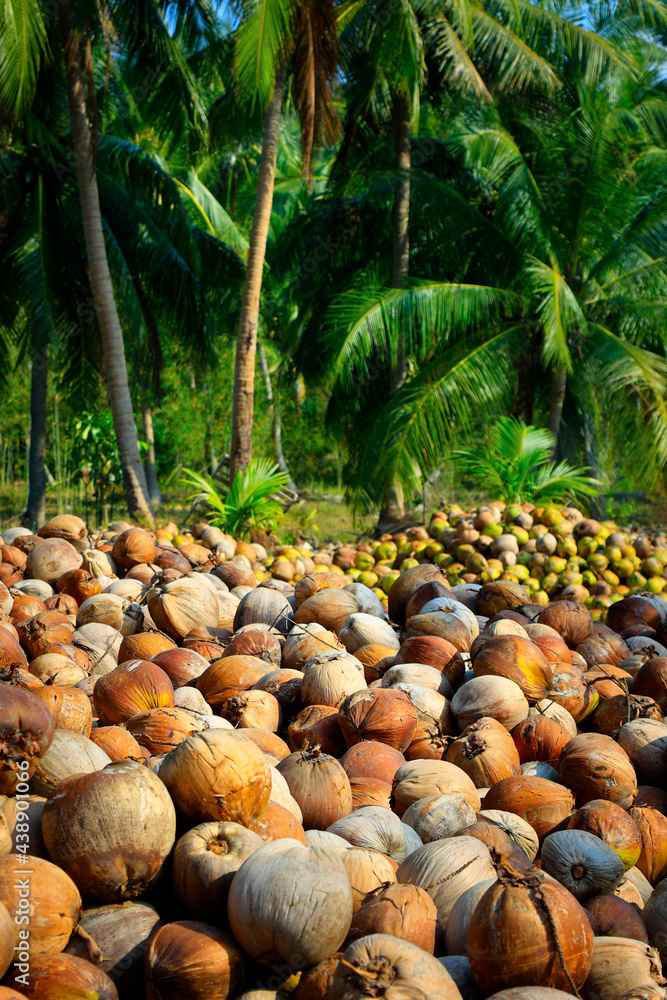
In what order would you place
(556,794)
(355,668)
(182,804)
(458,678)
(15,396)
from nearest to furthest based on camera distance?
(182,804) < (556,794) < (355,668) < (458,678) < (15,396)

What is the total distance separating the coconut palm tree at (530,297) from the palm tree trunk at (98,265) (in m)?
2.80

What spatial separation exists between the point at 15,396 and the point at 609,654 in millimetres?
19297

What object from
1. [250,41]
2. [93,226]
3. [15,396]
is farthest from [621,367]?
[15,396]

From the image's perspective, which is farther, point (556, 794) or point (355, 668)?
point (355, 668)

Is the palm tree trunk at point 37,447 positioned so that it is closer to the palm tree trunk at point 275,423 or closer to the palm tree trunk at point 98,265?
the palm tree trunk at point 98,265

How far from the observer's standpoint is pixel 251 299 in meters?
9.77

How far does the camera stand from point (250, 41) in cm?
835

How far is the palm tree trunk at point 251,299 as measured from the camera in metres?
9.55

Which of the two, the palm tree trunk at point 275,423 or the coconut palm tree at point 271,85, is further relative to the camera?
the palm tree trunk at point 275,423

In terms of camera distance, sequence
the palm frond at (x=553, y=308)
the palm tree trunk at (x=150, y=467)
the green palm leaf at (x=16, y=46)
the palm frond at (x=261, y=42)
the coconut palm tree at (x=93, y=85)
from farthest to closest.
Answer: the palm tree trunk at (x=150, y=467)
the palm frond at (x=553, y=308)
the coconut palm tree at (x=93, y=85)
the palm frond at (x=261, y=42)
the green palm leaf at (x=16, y=46)

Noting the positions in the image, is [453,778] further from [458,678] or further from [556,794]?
[458,678]

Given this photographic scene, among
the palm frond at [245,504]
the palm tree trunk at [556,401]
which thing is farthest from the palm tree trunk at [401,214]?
the palm frond at [245,504]

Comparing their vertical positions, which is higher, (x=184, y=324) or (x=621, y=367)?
(x=184, y=324)

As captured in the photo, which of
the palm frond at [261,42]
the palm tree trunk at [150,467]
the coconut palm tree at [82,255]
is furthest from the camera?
the palm tree trunk at [150,467]
